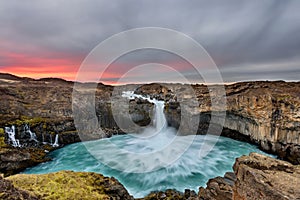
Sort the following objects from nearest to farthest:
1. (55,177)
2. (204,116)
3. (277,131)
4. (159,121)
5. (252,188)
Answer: (252,188) < (55,177) < (277,131) < (204,116) < (159,121)

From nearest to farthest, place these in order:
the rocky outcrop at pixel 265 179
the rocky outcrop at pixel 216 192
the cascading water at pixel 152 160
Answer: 1. the rocky outcrop at pixel 265 179
2. the rocky outcrop at pixel 216 192
3. the cascading water at pixel 152 160

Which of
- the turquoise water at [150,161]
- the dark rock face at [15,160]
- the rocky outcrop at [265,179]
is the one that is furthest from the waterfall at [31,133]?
the rocky outcrop at [265,179]

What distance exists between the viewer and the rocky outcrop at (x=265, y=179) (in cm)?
369

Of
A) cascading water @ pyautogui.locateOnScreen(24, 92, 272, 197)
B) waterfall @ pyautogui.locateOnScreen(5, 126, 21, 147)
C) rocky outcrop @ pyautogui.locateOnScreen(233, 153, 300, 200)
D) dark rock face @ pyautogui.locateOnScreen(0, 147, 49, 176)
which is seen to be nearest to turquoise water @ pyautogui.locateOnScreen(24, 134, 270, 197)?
cascading water @ pyautogui.locateOnScreen(24, 92, 272, 197)

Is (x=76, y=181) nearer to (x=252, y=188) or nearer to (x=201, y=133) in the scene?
(x=252, y=188)

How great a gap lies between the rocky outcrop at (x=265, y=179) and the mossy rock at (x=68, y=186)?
11.2 ft

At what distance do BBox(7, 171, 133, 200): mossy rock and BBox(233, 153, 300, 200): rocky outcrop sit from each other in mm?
3427

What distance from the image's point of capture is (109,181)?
6.32 metres

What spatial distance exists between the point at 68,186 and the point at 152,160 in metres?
13.4

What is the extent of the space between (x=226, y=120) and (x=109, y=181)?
21404 millimetres

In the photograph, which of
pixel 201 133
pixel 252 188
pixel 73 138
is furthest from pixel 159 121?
pixel 252 188

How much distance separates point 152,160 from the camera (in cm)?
1784

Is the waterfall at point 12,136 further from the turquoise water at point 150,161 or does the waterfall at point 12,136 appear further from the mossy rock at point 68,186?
the mossy rock at point 68,186

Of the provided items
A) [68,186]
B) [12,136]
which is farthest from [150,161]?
[12,136]
